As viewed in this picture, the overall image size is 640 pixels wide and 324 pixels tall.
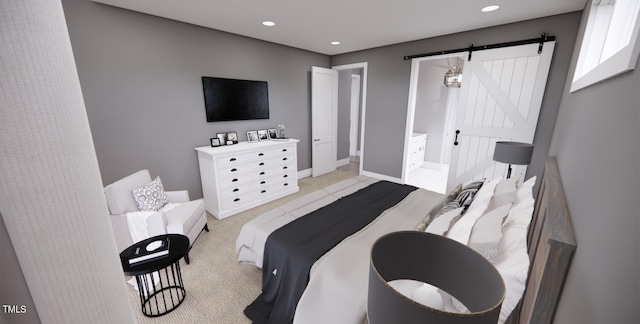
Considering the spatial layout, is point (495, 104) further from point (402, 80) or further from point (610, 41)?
point (610, 41)

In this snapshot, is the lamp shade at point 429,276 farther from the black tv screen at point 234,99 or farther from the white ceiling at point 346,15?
the black tv screen at point 234,99

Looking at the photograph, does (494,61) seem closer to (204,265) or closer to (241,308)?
(241,308)

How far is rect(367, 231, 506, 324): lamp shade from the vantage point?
1.60 feet

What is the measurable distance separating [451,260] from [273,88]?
387 cm

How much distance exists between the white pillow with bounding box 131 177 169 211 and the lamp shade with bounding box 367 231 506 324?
245 centimetres

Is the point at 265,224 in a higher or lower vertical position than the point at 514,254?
lower

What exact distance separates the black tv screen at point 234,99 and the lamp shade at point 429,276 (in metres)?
3.26

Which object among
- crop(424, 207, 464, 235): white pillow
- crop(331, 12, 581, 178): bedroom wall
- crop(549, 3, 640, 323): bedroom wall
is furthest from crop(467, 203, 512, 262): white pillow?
crop(331, 12, 581, 178): bedroom wall

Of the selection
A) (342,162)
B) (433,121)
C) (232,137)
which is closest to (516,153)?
(232,137)

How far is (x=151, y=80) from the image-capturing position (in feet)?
9.05

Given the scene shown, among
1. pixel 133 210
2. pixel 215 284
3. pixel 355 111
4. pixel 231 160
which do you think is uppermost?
Result: pixel 355 111

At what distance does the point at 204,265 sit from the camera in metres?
2.25

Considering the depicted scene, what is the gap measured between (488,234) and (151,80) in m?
3.50

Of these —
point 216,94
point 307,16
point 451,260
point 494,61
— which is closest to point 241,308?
point 451,260
